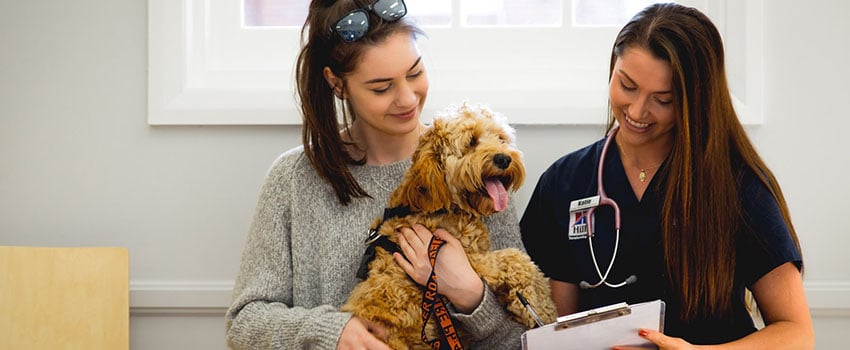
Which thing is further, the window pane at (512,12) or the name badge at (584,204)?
the window pane at (512,12)

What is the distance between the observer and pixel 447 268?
169 cm

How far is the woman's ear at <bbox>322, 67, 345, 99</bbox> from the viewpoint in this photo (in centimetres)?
185

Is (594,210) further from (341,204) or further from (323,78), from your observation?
(323,78)

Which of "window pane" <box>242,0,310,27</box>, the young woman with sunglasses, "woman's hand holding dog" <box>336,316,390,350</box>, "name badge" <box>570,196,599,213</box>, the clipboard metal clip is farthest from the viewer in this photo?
"window pane" <box>242,0,310,27</box>

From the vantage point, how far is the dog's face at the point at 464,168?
1.63m

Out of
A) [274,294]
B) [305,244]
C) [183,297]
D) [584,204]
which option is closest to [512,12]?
[584,204]

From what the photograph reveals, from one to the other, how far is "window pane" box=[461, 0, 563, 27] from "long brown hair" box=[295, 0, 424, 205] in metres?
0.71

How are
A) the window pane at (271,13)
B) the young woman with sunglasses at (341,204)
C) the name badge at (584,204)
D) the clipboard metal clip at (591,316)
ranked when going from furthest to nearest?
the window pane at (271,13) → the name badge at (584,204) → the young woman with sunglasses at (341,204) → the clipboard metal clip at (591,316)

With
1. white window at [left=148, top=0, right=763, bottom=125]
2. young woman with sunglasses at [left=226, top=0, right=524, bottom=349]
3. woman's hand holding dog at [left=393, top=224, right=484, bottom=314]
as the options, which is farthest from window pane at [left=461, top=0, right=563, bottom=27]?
woman's hand holding dog at [left=393, top=224, right=484, bottom=314]

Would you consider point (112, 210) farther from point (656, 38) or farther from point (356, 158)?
point (656, 38)

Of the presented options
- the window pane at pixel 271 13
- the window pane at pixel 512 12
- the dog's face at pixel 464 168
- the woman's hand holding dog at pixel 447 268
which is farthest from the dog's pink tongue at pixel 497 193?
the window pane at pixel 271 13

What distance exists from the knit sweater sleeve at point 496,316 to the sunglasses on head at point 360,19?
22.2 inches

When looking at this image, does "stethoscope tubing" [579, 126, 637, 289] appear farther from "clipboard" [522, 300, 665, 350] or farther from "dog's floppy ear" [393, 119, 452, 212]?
"dog's floppy ear" [393, 119, 452, 212]

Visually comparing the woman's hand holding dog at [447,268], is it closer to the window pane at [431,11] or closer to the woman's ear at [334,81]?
the woman's ear at [334,81]
